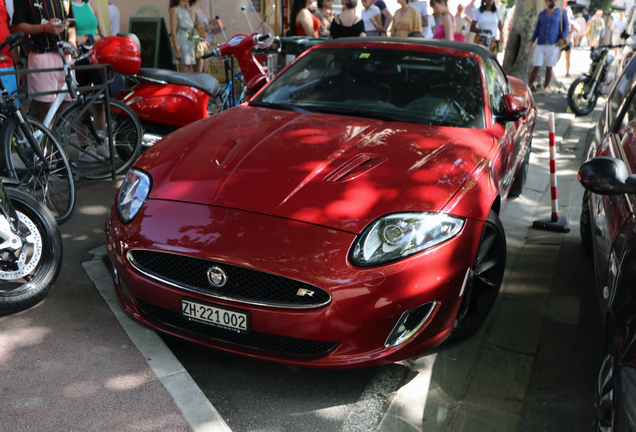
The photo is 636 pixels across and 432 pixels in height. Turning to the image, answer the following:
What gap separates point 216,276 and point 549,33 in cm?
1103

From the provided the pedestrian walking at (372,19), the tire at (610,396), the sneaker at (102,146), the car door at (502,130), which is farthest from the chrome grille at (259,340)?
the pedestrian walking at (372,19)

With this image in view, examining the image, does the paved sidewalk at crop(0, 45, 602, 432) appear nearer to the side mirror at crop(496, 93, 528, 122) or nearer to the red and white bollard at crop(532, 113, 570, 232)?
the red and white bollard at crop(532, 113, 570, 232)

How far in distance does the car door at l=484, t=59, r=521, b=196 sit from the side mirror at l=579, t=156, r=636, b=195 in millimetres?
1273

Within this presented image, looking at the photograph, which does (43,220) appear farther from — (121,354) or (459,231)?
(459,231)

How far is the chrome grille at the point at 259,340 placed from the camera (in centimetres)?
267

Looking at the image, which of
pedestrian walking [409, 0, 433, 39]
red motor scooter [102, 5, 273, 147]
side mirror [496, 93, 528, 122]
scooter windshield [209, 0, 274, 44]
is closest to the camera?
side mirror [496, 93, 528, 122]

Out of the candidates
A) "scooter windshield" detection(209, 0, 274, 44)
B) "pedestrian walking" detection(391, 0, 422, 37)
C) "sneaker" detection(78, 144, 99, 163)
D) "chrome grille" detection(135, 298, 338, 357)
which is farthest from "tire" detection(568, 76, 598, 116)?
"chrome grille" detection(135, 298, 338, 357)

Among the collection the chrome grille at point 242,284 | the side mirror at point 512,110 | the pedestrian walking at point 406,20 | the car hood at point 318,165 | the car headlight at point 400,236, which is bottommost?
the chrome grille at point 242,284

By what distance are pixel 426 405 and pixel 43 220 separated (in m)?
2.35

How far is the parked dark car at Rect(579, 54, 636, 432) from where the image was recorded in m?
1.91

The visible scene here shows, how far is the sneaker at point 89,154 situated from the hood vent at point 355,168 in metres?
3.37

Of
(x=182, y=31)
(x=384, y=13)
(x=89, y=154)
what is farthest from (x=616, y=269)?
(x=384, y=13)

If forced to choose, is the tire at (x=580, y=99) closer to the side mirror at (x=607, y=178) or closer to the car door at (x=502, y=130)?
the car door at (x=502, y=130)

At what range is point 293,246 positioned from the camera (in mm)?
2588
